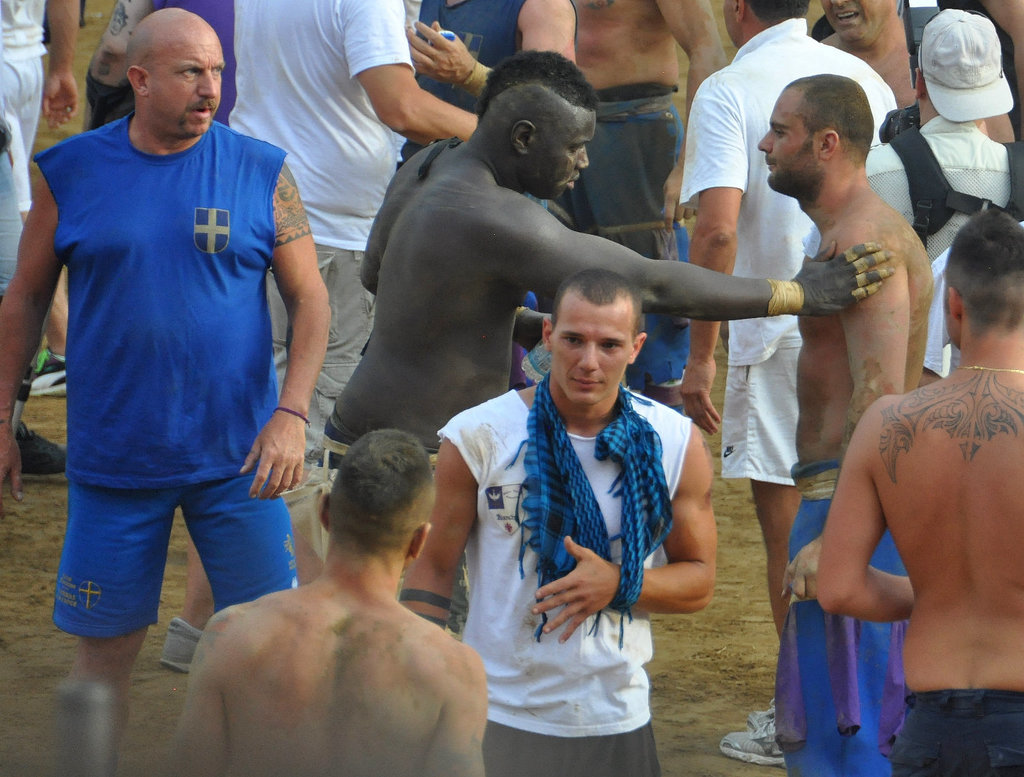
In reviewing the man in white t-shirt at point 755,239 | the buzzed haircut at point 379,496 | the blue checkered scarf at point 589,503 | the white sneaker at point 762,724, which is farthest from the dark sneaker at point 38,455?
the buzzed haircut at point 379,496

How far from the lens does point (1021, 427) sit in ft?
10.1

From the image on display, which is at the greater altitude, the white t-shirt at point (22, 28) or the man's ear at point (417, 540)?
the white t-shirt at point (22, 28)

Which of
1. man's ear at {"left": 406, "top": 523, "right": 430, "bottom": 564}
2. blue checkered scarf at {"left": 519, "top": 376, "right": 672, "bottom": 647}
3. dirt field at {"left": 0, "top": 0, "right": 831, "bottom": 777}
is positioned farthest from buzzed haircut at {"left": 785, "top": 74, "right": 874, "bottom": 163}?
dirt field at {"left": 0, "top": 0, "right": 831, "bottom": 777}

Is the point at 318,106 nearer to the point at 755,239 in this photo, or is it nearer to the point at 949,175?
the point at 755,239

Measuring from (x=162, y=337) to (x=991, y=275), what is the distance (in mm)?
2199

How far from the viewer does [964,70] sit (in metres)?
4.82

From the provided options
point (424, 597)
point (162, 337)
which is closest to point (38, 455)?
point (162, 337)

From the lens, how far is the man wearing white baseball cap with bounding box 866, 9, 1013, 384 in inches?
188

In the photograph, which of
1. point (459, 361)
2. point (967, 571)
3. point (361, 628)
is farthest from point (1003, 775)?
point (459, 361)

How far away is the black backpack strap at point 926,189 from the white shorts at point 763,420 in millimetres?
693

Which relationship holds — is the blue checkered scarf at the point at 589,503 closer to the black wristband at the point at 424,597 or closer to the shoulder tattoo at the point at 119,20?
the black wristband at the point at 424,597

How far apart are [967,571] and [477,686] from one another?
44.5 inches

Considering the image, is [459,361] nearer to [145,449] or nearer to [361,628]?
[145,449]

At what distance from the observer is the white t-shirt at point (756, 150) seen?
5.23 meters
